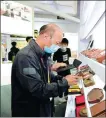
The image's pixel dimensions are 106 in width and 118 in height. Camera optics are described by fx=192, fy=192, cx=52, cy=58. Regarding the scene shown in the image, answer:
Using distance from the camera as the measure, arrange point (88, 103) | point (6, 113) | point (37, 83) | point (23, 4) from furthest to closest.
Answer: point (23, 4)
point (6, 113)
point (37, 83)
point (88, 103)

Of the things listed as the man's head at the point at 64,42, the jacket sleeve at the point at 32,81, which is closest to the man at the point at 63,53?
the man's head at the point at 64,42

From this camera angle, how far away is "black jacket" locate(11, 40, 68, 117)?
1.17 metres

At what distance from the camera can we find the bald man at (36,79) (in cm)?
117

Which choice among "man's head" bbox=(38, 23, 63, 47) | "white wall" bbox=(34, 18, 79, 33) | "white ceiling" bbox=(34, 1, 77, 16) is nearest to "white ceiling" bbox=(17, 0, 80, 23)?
"white ceiling" bbox=(34, 1, 77, 16)

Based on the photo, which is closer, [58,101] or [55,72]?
[55,72]

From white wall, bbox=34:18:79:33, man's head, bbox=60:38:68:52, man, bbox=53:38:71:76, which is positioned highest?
white wall, bbox=34:18:79:33

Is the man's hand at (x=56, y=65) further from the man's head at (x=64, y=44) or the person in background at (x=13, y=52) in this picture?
the person in background at (x=13, y=52)

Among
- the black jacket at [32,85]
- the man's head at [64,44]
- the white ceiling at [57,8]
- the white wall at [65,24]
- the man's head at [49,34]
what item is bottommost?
the black jacket at [32,85]

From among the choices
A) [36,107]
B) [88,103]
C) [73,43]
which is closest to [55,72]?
[73,43]

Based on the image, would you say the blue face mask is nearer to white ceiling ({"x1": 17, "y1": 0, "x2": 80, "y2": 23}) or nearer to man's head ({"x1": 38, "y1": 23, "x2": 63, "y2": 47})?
man's head ({"x1": 38, "y1": 23, "x2": 63, "y2": 47})

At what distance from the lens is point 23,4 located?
2.12m

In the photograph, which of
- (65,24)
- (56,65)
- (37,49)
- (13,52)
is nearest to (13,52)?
(13,52)

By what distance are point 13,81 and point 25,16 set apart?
111 centimetres

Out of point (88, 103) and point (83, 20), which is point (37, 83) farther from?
point (83, 20)
